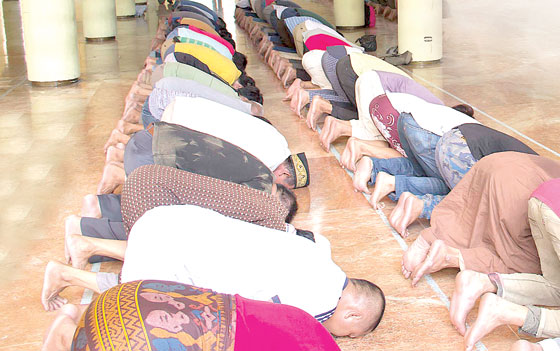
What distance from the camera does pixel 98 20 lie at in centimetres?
994

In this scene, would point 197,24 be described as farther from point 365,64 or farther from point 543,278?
point 543,278

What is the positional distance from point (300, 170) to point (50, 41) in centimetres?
399

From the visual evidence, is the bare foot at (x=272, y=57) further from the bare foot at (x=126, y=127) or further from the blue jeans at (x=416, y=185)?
the blue jeans at (x=416, y=185)

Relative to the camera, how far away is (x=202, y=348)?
1453 mm

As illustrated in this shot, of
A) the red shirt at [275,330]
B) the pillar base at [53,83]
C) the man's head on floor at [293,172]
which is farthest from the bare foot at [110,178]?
the pillar base at [53,83]

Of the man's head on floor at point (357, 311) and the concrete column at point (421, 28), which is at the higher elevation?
the concrete column at point (421, 28)

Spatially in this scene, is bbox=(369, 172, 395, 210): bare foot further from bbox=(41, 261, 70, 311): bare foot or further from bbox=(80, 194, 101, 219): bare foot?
bbox=(41, 261, 70, 311): bare foot

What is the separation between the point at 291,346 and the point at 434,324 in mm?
1016

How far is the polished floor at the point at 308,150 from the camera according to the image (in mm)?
2523

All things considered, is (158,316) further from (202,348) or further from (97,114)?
(97,114)

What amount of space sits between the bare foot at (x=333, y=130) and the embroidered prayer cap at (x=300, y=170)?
2.05 feet

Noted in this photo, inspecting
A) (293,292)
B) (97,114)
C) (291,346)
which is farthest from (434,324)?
(97,114)

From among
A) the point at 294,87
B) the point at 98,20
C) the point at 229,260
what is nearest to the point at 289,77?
the point at 294,87

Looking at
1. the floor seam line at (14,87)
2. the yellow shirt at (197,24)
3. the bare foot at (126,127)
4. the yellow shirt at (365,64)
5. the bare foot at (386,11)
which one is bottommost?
the floor seam line at (14,87)
